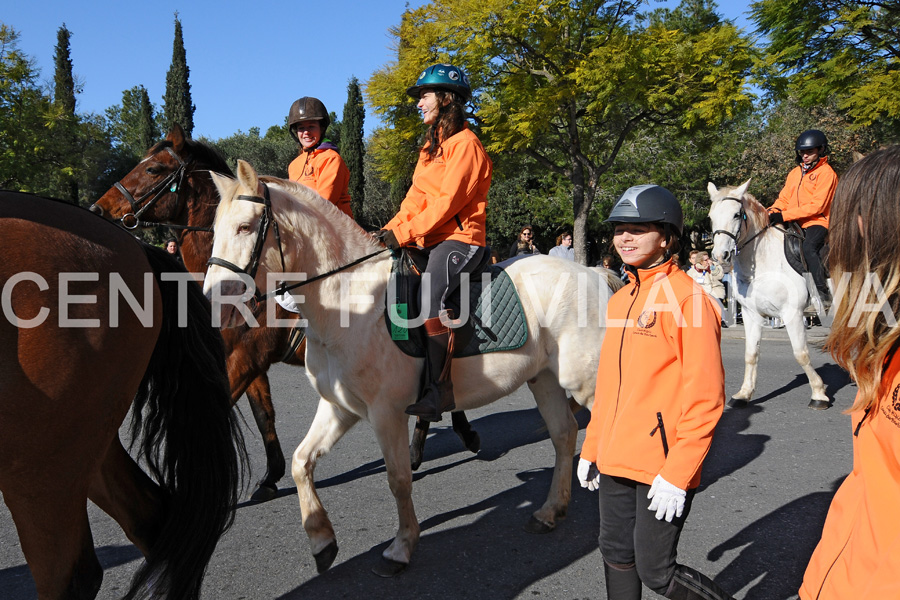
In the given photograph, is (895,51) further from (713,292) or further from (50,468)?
(50,468)

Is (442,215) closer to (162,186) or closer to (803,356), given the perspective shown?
(162,186)

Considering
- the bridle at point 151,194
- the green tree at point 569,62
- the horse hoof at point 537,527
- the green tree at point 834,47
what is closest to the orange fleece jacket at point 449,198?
the horse hoof at point 537,527

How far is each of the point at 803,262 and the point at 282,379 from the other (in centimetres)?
642

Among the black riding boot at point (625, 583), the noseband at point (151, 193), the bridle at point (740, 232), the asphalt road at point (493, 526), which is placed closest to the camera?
the black riding boot at point (625, 583)

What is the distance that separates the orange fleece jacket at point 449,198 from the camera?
358cm

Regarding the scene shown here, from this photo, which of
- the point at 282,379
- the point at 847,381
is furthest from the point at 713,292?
the point at 282,379

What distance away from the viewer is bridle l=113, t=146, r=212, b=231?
15.5 ft

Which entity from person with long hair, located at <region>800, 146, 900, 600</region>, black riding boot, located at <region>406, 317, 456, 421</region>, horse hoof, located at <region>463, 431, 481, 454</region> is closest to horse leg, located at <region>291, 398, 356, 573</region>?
black riding boot, located at <region>406, 317, 456, 421</region>

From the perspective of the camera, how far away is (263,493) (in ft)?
14.8

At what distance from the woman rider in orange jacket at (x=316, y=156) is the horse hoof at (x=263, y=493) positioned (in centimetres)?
204

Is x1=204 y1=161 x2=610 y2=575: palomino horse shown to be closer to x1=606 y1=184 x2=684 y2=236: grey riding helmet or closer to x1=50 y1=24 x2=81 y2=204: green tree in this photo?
x1=606 y1=184 x2=684 y2=236: grey riding helmet

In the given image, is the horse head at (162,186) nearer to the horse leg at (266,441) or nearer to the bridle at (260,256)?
the horse leg at (266,441)

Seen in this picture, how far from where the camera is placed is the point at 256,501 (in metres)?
4.46

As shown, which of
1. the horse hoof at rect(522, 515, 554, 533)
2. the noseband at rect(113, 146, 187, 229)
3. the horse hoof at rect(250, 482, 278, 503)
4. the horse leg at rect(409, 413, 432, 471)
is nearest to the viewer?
the horse hoof at rect(522, 515, 554, 533)
